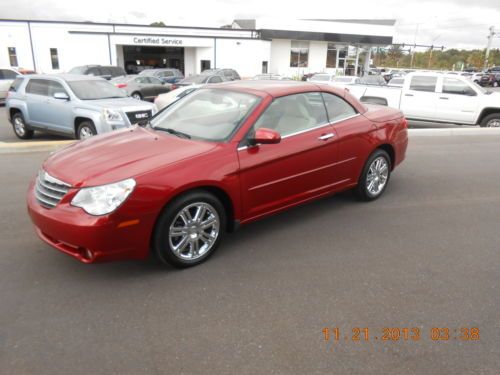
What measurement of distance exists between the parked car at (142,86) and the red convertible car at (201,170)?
1705 centimetres

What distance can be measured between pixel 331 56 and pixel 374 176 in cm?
4832

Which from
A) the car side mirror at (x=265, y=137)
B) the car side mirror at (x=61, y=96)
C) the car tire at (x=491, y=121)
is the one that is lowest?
the car tire at (x=491, y=121)

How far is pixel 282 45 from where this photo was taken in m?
47.5

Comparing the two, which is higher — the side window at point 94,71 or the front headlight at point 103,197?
the front headlight at point 103,197

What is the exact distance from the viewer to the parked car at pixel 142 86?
2102 centimetres

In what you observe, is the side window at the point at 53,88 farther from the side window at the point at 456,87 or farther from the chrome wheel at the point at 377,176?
the side window at the point at 456,87

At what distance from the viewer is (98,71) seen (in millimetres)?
24359

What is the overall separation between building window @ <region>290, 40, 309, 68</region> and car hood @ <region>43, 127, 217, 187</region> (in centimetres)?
4657

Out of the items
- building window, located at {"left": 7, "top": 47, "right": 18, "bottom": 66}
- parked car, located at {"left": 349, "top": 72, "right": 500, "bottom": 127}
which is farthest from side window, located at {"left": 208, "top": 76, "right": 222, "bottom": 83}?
building window, located at {"left": 7, "top": 47, "right": 18, "bottom": 66}

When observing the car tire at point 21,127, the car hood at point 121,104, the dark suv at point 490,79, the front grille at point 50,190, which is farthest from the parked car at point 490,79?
the front grille at point 50,190

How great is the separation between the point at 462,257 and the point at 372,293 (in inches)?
51.0

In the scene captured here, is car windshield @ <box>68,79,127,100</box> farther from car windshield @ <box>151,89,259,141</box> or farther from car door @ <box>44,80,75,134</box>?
car windshield @ <box>151,89,259,141</box>

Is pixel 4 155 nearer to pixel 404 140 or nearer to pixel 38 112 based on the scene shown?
pixel 38 112

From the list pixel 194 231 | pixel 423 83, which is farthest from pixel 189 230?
pixel 423 83
